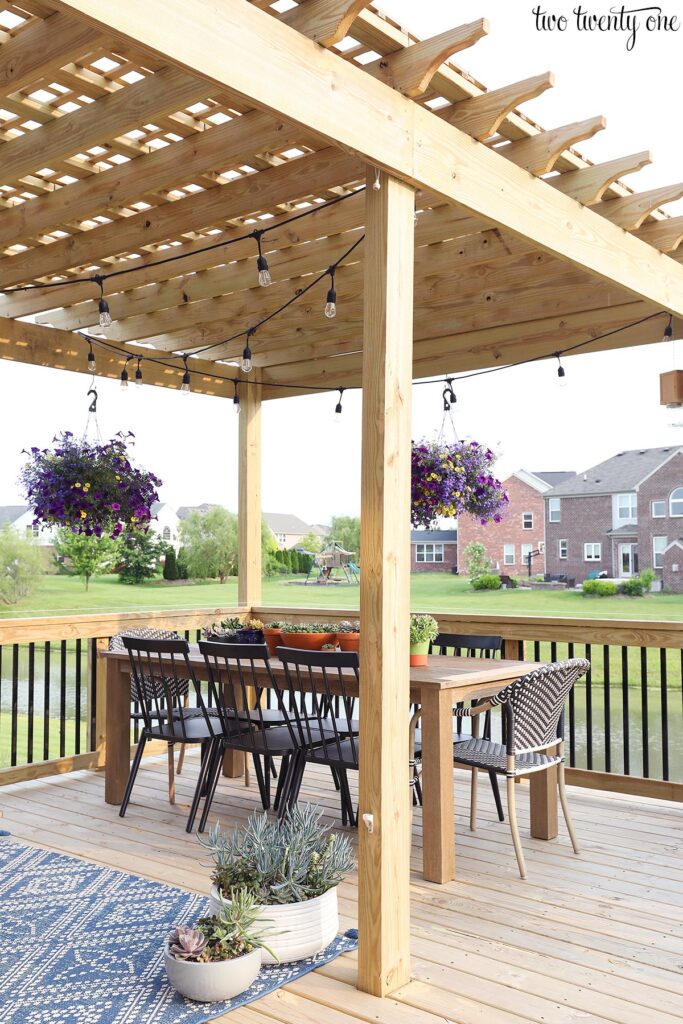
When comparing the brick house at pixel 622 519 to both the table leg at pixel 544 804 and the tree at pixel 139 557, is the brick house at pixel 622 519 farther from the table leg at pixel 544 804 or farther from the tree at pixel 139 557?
the tree at pixel 139 557

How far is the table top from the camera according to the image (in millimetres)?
4016

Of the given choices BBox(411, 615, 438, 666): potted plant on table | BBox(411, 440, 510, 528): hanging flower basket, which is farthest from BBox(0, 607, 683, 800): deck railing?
BBox(411, 615, 438, 666): potted plant on table

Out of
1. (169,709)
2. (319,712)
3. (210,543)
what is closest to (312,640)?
(319,712)

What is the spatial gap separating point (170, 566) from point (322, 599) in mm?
1168

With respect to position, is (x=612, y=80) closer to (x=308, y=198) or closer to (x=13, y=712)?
(x=308, y=198)

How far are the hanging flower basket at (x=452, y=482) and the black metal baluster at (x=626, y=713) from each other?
3.77ft

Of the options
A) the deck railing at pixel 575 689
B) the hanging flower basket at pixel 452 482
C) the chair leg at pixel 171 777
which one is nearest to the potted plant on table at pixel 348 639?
the hanging flower basket at pixel 452 482

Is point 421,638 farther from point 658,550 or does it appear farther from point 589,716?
point 658,550

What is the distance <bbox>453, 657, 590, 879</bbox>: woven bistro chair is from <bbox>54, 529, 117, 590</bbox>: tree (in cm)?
309

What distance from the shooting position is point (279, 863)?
311 centimetres

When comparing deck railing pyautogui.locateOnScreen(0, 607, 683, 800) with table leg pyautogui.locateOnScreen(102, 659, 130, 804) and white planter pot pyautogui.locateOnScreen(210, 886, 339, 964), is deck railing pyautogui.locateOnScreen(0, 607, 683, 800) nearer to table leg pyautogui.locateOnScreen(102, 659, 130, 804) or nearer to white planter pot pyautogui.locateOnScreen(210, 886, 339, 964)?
table leg pyautogui.locateOnScreen(102, 659, 130, 804)

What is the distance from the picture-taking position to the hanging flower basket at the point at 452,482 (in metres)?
5.16

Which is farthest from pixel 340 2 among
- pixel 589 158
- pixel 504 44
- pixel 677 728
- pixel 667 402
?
pixel 677 728

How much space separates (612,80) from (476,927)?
4387 millimetres
